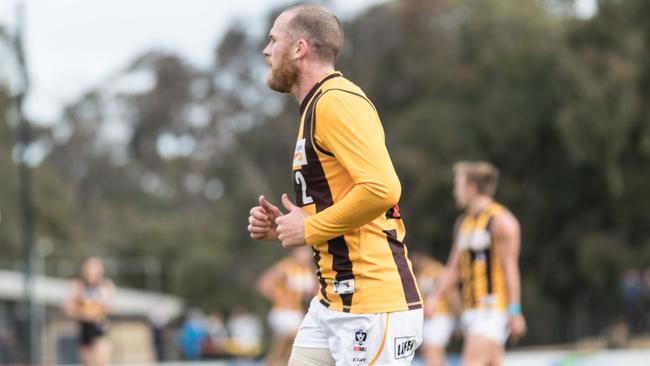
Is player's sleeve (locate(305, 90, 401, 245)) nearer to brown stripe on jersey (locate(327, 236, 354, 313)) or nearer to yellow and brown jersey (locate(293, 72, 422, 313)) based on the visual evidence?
yellow and brown jersey (locate(293, 72, 422, 313))

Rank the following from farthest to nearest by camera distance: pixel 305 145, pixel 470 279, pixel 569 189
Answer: pixel 569 189 < pixel 470 279 < pixel 305 145

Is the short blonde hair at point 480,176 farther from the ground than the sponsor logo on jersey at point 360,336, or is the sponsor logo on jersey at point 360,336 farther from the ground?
the short blonde hair at point 480,176

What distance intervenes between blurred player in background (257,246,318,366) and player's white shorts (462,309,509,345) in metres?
7.73

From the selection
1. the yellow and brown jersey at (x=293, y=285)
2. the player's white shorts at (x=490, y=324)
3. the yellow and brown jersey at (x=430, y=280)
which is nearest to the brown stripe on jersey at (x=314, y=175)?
the player's white shorts at (x=490, y=324)

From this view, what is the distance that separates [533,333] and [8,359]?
18.1 meters

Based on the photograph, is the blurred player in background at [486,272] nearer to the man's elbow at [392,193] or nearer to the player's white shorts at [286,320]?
the man's elbow at [392,193]

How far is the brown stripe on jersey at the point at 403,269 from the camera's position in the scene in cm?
450

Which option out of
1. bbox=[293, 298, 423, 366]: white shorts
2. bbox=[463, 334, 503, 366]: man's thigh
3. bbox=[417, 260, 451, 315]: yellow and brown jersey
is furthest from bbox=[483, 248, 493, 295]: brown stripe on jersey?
bbox=[417, 260, 451, 315]: yellow and brown jersey

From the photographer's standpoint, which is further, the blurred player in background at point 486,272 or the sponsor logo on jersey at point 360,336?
the blurred player in background at point 486,272

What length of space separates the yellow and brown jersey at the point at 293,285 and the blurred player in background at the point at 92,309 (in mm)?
2847

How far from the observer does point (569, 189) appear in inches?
A: 1505

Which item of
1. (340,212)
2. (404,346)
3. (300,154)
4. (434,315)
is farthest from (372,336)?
(434,315)

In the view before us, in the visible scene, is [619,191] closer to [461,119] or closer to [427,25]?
[461,119]

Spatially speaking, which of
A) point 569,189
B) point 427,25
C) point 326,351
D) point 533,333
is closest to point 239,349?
point 533,333
